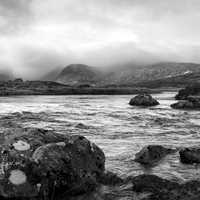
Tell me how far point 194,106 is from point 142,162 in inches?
1838

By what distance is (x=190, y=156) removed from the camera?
709 inches

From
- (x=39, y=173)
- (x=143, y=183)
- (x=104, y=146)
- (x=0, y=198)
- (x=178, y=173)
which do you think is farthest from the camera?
(x=104, y=146)

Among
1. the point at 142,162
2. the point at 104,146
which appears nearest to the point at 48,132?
the point at 142,162

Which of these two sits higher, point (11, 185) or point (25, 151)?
point (25, 151)

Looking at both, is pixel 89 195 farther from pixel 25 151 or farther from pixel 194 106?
pixel 194 106

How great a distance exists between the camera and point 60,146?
13242 mm

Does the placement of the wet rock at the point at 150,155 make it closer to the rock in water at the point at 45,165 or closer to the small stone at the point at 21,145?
the rock in water at the point at 45,165

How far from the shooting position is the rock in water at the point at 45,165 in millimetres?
11531

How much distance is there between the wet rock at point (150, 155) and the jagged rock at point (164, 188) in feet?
10.5

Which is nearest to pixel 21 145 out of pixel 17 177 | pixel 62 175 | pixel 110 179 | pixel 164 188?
pixel 17 177

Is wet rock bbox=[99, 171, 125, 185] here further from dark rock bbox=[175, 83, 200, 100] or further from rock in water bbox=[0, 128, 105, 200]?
dark rock bbox=[175, 83, 200, 100]

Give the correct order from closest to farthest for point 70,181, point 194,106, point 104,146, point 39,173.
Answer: point 39,173 → point 70,181 → point 104,146 → point 194,106

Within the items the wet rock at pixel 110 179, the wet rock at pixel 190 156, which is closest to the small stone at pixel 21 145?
the wet rock at pixel 110 179

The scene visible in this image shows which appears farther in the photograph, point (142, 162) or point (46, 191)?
point (142, 162)
